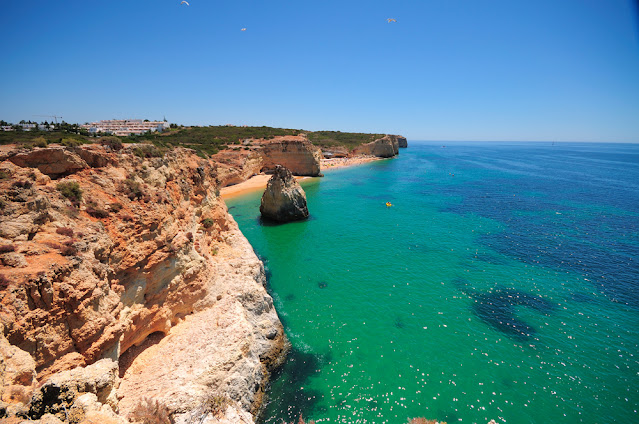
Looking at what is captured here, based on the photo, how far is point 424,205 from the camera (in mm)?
44500

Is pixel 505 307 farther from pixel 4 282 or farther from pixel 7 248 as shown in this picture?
pixel 7 248

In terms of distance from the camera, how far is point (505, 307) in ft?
61.3

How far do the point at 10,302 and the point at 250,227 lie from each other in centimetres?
2677

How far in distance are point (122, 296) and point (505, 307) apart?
2201cm

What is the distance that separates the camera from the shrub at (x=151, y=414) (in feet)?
26.8

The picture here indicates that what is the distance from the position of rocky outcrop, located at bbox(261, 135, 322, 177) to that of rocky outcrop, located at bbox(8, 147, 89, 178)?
169 ft

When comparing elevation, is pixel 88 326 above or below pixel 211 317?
above

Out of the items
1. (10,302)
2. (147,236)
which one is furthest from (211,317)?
(10,302)

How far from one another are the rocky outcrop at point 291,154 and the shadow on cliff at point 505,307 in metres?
47.4

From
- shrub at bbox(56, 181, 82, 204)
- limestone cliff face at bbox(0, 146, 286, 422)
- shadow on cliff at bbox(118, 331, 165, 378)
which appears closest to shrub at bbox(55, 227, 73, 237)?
limestone cliff face at bbox(0, 146, 286, 422)

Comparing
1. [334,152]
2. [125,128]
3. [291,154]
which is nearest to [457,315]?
[291,154]

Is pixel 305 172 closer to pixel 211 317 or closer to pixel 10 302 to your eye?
pixel 211 317

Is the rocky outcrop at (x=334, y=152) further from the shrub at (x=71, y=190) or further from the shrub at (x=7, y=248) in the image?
the shrub at (x=7, y=248)

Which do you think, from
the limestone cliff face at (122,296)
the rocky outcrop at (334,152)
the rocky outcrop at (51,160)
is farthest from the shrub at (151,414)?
the rocky outcrop at (334,152)
